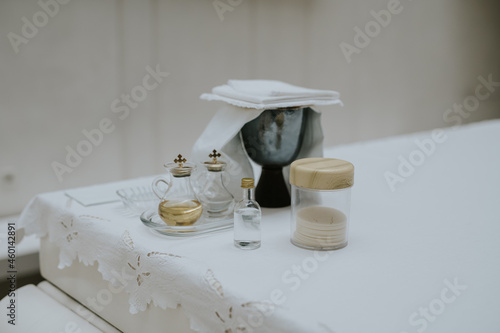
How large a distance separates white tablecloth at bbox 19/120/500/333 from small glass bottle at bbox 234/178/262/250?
0.02 m

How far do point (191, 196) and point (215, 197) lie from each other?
0.07 meters

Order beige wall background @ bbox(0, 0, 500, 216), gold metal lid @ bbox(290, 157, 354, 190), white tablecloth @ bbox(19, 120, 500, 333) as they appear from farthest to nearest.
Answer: beige wall background @ bbox(0, 0, 500, 216)
gold metal lid @ bbox(290, 157, 354, 190)
white tablecloth @ bbox(19, 120, 500, 333)

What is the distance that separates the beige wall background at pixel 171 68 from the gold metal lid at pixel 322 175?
150 centimetres

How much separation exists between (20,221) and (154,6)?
4.58 feet

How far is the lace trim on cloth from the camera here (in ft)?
2.41

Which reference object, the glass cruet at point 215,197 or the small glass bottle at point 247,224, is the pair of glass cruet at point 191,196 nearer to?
the glass cruet at point 215,197

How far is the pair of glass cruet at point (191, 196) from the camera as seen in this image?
0.99 meters

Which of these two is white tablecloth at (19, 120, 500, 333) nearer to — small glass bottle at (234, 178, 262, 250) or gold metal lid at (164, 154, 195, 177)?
small glass bottle at (234, 178, 262, 250)

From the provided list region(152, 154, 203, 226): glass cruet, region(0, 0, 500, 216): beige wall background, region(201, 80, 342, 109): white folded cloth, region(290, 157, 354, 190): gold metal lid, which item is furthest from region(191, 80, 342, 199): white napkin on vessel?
region(0, 0, 500, 216): beige wall background

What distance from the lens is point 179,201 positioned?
39.6 inches

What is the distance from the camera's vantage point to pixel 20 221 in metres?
1.27

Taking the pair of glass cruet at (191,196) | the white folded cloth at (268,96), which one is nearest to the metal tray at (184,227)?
the pair of glass cruet at (191,196)

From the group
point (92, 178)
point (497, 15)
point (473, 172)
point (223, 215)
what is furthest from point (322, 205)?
point (497, 15)

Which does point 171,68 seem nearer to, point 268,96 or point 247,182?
point 268,96
